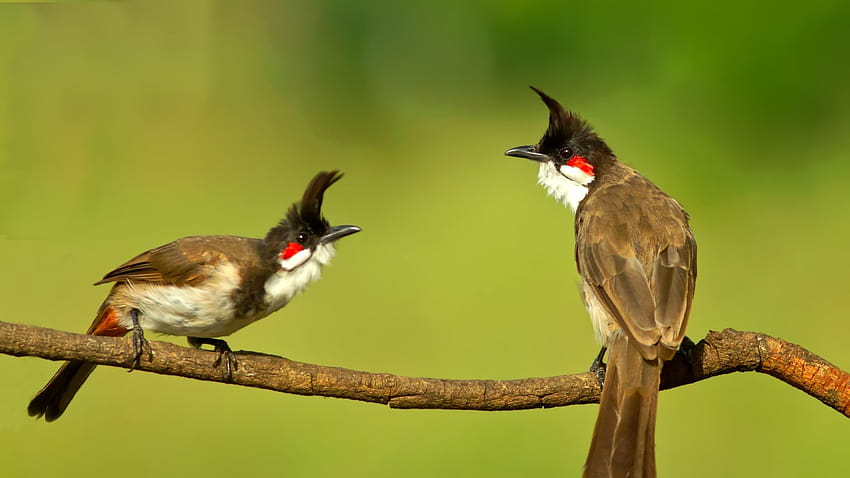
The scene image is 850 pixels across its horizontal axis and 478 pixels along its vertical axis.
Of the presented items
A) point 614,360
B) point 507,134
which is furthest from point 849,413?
point 507,134

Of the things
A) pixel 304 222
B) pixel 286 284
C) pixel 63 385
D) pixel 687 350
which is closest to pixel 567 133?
pixel 687 350

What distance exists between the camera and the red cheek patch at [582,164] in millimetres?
3736

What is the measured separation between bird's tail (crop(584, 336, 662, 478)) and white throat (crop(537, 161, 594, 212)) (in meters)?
0.80

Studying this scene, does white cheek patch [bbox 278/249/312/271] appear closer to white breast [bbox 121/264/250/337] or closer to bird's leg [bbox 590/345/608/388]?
white breast [bbox 121/264/250/337]

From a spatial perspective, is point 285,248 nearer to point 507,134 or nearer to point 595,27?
point 507,134

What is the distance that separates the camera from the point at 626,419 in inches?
111

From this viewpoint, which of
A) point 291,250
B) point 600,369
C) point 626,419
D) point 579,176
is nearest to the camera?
point 626,419

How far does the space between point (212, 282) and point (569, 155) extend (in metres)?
1.34

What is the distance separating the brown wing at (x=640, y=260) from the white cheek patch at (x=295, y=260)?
87 centimetres

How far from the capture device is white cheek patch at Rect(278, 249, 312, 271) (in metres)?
3.25

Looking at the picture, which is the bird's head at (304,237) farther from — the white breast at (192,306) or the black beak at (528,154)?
the black beak at (528,154)

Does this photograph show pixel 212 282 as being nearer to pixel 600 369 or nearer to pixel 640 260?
pixel 600 369

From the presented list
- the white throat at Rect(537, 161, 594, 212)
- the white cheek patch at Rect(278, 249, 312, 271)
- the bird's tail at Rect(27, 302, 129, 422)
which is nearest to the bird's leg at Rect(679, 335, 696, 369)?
the white throat at Rect(537, 161, 594, 212)

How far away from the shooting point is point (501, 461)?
540 cm
